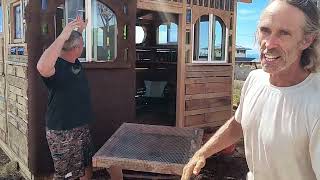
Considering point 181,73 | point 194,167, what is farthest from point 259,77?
point 181,73

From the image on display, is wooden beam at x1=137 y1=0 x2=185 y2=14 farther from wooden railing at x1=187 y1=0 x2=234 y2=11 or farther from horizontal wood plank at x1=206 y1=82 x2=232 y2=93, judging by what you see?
horizontal wood plank at x1=206 y1=82 x2=232 y2=93

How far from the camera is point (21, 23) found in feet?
16.3

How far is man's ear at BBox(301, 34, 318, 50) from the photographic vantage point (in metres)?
1.71

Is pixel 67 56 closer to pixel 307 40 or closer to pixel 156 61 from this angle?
pixel 307 40

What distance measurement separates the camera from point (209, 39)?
279 inches

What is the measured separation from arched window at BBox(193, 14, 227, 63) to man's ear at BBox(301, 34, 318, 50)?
16.7 feet

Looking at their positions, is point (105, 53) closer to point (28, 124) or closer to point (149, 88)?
point (28, 124)

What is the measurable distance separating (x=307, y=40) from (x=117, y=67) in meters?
3.85

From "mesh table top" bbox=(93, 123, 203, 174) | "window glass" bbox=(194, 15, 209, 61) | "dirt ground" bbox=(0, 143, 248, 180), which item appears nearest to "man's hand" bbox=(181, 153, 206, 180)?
"mesh table top" bbox=(93, 123, 203, 174)

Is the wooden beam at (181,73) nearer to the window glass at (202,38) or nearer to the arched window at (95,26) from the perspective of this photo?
the window glass at (202,38)

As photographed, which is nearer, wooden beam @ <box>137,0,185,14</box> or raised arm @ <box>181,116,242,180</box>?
raised arm @ <box>181,116,242,180</box>

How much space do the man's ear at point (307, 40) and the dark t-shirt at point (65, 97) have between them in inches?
102

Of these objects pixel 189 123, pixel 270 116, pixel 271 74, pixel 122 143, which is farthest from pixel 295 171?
pixel 189 123

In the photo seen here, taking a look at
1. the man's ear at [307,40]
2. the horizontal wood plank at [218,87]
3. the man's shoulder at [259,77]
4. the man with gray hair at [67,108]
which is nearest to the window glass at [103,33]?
the man with gray hair at [67,108]
